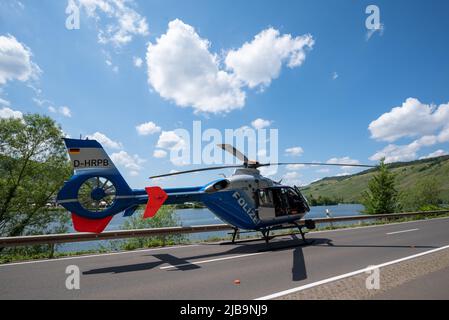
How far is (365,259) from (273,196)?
4263mm

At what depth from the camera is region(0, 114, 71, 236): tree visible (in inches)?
878

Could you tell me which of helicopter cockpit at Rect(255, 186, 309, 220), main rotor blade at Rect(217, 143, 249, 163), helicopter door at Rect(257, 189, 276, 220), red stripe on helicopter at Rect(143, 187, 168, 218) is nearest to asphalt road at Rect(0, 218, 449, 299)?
helicopter door at Rect(257, 189, 276, 220)

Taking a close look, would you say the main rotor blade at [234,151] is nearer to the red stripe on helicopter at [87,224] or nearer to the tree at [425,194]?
the red stripe on helicopter at [87,224]

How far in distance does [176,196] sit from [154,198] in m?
0.98

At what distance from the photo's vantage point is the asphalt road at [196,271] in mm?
5668

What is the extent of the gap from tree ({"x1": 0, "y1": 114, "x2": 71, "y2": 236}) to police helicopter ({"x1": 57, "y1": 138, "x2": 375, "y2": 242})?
15.9m

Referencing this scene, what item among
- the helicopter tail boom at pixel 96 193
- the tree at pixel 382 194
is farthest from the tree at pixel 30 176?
the tree at pixel 382 194

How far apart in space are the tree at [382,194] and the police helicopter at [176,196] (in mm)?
38189

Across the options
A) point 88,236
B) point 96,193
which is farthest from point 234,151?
point 88,236

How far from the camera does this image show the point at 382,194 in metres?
44.6

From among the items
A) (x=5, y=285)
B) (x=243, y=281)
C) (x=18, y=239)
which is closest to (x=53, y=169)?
(x=18, y=239)

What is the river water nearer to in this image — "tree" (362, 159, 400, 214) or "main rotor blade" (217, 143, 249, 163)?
"main rotor blade" (217, 143, 249, 163)
